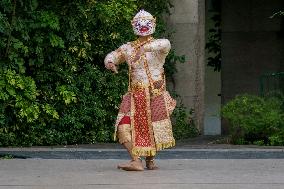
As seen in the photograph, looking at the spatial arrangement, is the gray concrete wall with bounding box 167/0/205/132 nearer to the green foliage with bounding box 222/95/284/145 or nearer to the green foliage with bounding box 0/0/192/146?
the green foliage with bounding box 0/0/192/146

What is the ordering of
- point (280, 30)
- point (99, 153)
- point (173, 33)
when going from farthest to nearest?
point (280, 30) → point (173, 33) → point (99, 153)

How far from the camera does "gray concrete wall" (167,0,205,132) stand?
1575 centimetres

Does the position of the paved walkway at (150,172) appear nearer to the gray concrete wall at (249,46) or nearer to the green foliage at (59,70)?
the green foliage at (59,70)

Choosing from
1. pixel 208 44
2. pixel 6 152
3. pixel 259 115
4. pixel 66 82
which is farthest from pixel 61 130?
pixel 208 44

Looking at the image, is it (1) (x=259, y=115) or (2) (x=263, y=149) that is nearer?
(2) (x=263, y=149)

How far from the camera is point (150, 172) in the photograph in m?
10.3

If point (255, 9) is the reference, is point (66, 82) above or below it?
below

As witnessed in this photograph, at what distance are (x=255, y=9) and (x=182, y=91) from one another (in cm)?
481

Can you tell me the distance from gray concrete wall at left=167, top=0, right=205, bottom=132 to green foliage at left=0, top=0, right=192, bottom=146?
2.73ft

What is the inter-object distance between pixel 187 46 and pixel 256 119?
2.24 m

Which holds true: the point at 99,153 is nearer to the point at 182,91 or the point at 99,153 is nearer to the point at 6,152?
the point at 6,152

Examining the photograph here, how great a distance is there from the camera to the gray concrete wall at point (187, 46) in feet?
51.7

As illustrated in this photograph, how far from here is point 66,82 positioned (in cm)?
1444

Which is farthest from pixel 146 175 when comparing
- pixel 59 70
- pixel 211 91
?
pixel 211 91
